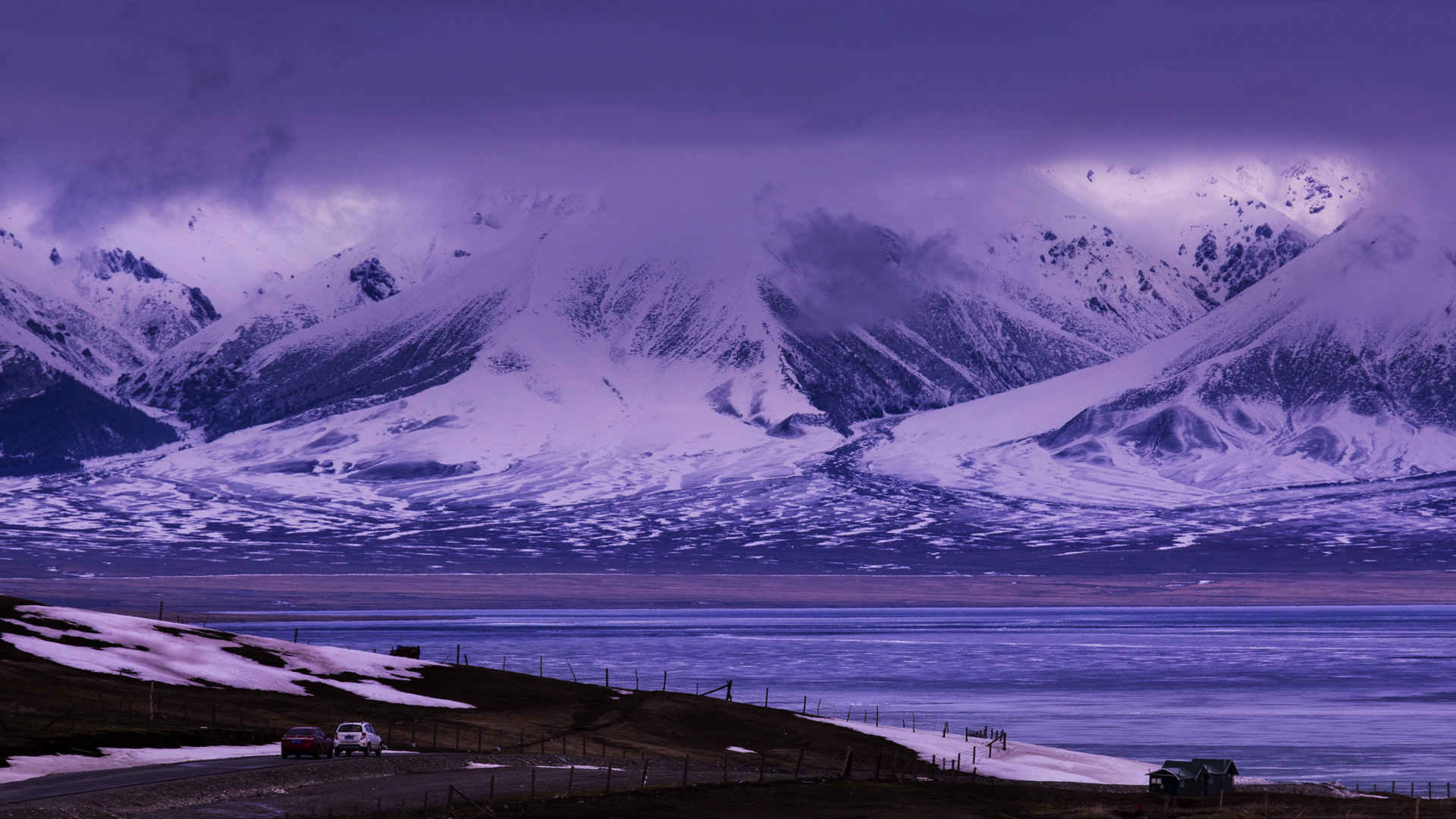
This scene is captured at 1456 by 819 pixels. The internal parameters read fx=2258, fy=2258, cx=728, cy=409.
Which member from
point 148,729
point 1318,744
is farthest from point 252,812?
point 1318,744

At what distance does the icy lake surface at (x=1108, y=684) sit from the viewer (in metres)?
108

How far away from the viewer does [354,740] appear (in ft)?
258

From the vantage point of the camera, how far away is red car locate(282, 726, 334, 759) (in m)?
76.1

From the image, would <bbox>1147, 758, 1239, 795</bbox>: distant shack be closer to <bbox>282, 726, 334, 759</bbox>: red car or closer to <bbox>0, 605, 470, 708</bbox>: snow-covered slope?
<bbox>282, 726, 334, 759</bbox>: red car

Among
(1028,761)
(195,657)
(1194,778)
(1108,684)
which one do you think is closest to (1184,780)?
(1194,778)

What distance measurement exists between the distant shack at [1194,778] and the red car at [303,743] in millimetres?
29228

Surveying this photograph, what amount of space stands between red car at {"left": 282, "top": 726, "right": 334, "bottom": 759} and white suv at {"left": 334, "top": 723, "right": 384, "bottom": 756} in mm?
1160

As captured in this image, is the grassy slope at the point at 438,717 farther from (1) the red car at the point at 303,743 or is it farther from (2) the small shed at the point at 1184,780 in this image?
(2) the small shed at the point at 1184,780

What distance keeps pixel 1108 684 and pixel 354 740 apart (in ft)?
256

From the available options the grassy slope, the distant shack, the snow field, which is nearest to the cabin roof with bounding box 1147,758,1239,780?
the distant shack

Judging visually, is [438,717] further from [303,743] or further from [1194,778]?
[1194,778]

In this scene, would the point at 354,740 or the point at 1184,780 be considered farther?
the point at 1184,780

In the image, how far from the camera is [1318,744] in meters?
108

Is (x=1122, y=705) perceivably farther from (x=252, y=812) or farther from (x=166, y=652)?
(x=252, y=812)
